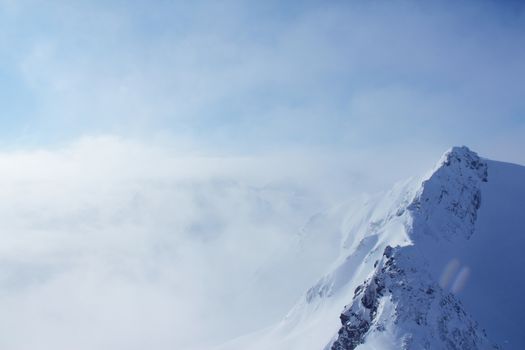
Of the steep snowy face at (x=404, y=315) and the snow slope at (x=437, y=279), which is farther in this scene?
the snow slope at (x=437, y=279)

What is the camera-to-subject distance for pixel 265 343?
486 feet

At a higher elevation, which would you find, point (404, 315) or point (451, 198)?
point (451, 198)

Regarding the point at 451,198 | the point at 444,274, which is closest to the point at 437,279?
the point at 444,274

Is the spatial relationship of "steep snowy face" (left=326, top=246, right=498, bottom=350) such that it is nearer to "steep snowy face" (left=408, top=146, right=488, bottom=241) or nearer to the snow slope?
the snow slope

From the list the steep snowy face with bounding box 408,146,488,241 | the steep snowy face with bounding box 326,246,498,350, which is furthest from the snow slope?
the steep snowy face with bounding box 408,146,488,241

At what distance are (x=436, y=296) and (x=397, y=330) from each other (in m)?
9.75

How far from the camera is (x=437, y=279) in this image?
10338 cm

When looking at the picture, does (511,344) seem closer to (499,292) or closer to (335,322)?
(499,292)

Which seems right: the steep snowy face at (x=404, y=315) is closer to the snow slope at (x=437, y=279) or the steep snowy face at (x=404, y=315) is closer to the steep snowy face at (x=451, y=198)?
the snow slope at (x=437, y=279)

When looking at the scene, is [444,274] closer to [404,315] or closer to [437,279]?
[437,279]

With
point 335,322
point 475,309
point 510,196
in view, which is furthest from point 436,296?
point 510,196

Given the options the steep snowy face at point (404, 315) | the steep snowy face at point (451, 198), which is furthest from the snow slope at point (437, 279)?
the steep snowy face at point (451, 198)

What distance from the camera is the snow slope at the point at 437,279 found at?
81562 millimetres

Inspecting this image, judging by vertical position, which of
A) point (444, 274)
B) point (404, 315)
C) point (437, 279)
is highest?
point (444, 274)
